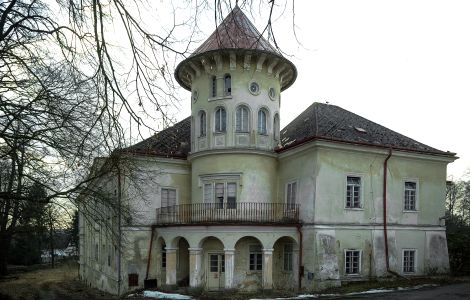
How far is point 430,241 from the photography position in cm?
2283

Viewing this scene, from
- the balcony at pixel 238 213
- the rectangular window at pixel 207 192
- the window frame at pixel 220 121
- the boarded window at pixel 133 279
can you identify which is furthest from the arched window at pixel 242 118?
the boarded window at pixel 133 279

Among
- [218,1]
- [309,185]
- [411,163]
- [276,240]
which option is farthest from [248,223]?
[218,1]

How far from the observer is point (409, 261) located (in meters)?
22.1

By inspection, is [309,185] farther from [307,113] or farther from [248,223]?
[307,113]

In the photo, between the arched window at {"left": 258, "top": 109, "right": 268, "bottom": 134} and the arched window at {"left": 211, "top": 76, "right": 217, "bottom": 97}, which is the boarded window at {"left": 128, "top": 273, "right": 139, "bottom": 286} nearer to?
the arched window at {"left": 258, "top": 109, "right": 268, "bottom": 134}

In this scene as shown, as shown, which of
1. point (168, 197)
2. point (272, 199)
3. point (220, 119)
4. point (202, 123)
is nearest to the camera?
point (220, 119)

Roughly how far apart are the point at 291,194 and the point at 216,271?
5.32 meters

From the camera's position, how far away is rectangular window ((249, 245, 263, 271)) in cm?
2133

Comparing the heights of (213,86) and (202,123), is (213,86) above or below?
above

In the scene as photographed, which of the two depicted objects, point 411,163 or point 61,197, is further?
point 411,163

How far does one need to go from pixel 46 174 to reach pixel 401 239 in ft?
57.4

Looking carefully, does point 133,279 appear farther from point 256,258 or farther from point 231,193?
point 231,193

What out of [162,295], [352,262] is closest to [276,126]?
[352,262]

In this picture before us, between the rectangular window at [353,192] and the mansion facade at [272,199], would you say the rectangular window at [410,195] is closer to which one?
the mansion facade at [272,199]
